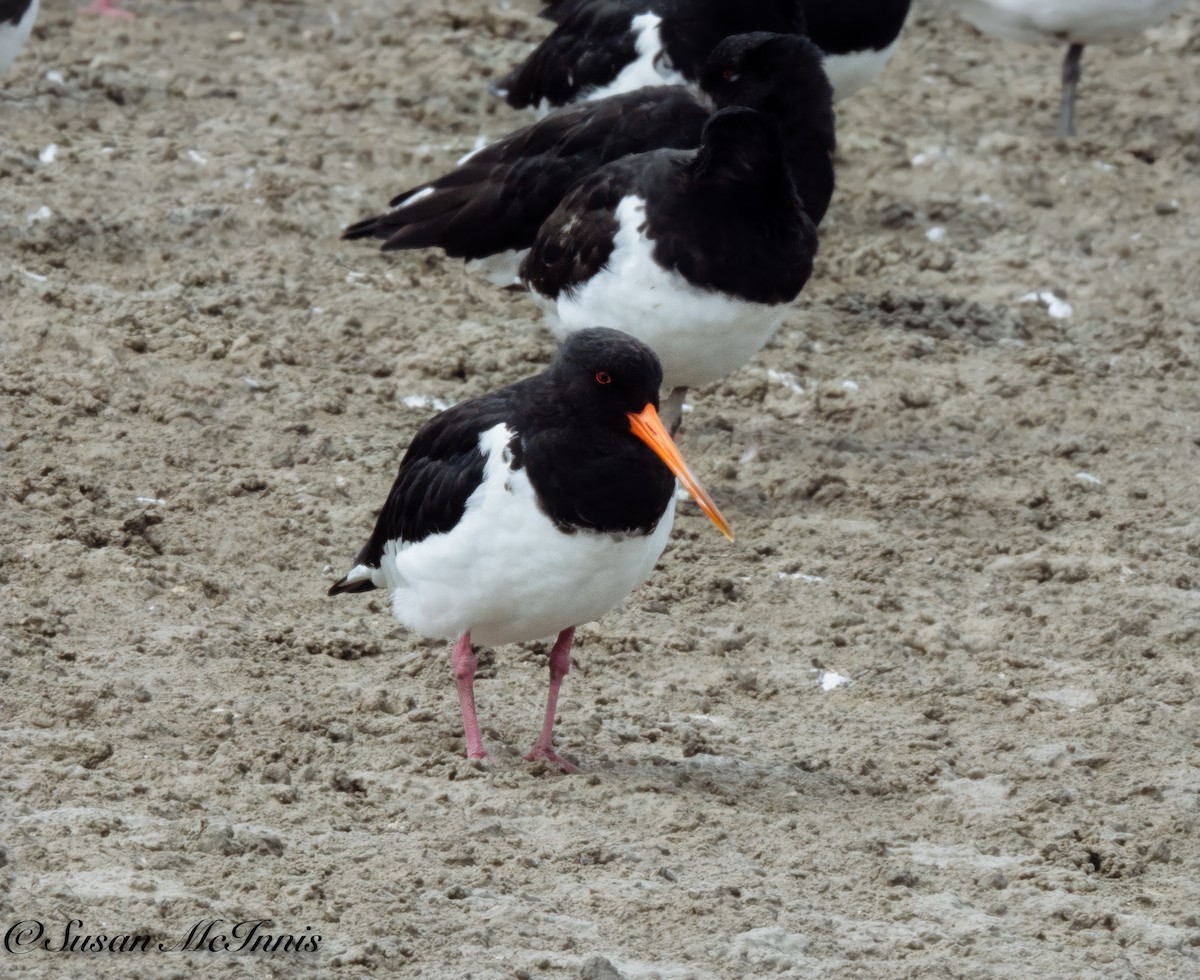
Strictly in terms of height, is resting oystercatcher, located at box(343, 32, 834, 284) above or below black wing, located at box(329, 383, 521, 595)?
below

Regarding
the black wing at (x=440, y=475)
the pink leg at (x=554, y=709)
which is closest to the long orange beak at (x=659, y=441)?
the black wing at (x=440, y=475)

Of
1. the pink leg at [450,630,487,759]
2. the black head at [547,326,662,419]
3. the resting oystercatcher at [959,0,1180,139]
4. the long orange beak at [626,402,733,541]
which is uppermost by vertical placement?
the black head at [547,326,662,419]

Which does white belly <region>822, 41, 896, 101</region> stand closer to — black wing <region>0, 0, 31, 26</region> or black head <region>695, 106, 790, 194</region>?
black head <region>695, 106, 790, 194</region>

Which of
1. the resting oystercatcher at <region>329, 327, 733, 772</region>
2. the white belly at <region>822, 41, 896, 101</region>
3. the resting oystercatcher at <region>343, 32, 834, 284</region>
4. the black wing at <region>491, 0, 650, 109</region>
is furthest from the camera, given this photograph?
the white belly at <region>822, 41, 896, 101</region>

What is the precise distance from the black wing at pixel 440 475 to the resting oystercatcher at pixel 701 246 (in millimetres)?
1314

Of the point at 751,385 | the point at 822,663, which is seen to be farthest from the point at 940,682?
the point at 751,385

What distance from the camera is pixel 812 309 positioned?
863 cm

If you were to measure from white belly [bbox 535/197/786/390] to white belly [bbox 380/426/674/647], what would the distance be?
152 cm

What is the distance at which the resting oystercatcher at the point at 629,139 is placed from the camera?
7.09m

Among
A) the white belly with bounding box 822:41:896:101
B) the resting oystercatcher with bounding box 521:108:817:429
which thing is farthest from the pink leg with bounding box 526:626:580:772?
the white belly with bounding box 822:41:896:101

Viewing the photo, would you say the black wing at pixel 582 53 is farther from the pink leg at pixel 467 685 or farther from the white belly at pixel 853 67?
the pink leg at pixel 467 685

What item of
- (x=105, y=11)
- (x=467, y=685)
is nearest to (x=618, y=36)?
(x=105, y=11)

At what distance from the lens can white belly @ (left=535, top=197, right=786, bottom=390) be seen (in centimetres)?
631

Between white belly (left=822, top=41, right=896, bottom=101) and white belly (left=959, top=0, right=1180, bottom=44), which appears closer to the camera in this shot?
white belly (left=822, top=41, right=896, bottom=101)
